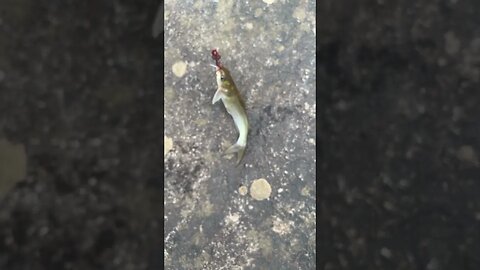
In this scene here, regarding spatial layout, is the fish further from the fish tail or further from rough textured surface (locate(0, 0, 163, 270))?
rough textured surface (locate(0, 0, 163, 270))

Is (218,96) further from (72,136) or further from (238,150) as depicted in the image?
(72,136)

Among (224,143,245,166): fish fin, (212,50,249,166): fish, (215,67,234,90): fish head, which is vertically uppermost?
(215,67,234,90): fish head

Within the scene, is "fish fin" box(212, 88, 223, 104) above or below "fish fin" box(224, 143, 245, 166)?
above

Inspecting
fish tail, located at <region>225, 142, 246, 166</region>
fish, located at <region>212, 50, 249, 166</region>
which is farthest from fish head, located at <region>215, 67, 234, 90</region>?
fish tail, located at <region>225, 142, 246, 166</region>

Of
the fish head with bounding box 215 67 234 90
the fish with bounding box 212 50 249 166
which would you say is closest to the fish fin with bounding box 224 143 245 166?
the fish with bounding box 212 50 249 166
